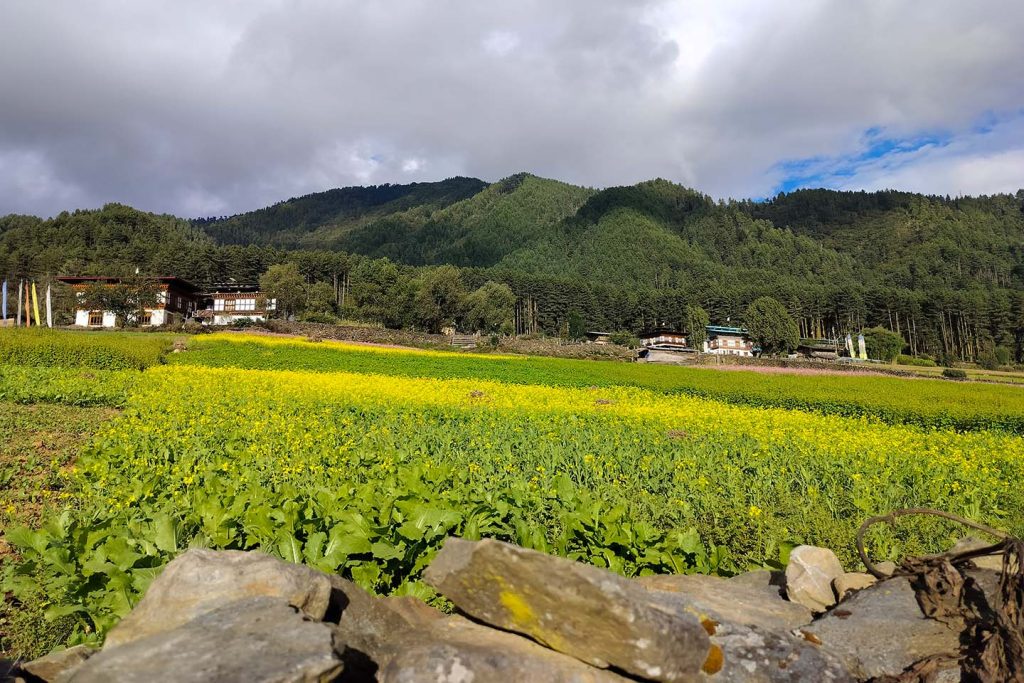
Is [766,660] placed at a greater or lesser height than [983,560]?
lesser

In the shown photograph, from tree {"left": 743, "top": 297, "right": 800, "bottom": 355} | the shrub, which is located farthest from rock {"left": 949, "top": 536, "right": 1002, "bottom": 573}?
tree {"left": 743, "top": 297, "right": 800, "bottom": 355}

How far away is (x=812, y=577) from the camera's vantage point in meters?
4.00

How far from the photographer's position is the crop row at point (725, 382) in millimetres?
18297

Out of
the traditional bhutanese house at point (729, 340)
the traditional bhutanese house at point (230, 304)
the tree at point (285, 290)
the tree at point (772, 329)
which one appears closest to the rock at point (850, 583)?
the tree at point (285, 290)

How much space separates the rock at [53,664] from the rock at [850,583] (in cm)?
479

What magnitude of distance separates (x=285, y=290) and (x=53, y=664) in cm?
8007

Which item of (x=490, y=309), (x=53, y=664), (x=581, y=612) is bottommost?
(x=53, y=664)

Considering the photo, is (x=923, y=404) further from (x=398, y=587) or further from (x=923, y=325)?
(x=923, y=325)

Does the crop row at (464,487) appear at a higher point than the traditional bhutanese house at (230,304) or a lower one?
lower

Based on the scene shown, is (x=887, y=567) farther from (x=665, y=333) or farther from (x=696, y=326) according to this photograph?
(x=696, y=326)

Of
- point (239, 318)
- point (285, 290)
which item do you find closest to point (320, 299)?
point (285, 290)

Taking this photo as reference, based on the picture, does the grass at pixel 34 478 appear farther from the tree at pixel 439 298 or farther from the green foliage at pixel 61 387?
the tree at pixel 439 298

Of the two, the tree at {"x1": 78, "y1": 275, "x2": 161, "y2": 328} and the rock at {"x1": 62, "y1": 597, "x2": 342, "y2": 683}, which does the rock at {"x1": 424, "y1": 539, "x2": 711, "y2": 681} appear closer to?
the rock at {"x1": 62, "y1": 597, "x2": 342, "y2": 683}

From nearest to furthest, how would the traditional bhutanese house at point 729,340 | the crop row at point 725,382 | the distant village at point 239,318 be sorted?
the crop row at point 725,382
the distant village at point 239,318
the traditional bhutanese house at point 729,340
